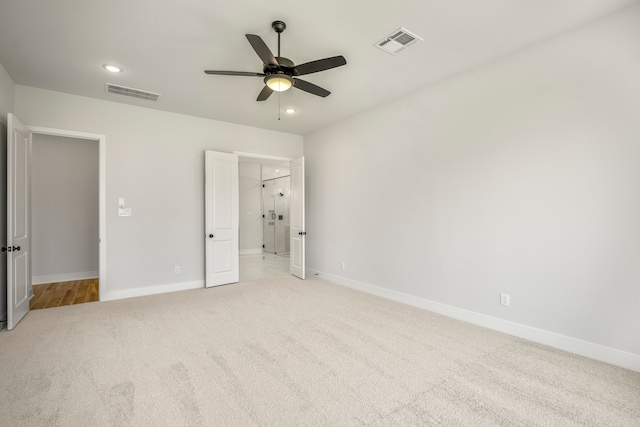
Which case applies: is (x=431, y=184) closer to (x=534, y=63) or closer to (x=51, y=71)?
(x=534, y=63)

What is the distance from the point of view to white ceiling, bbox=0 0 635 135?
2.33 metres

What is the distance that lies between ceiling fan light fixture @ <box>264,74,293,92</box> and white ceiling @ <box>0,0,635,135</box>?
0.41 metres

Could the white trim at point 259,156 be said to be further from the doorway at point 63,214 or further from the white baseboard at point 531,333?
the white baseboard at point 531,333

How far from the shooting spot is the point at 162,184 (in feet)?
15.2

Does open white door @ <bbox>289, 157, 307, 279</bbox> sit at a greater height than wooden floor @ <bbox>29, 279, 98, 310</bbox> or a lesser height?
greater

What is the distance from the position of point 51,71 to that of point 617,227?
580 centimetres

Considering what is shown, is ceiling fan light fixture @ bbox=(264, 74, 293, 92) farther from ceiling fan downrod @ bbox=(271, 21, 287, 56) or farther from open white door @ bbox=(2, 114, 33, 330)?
open white door @ bbox=(2, 114, 33, 330)

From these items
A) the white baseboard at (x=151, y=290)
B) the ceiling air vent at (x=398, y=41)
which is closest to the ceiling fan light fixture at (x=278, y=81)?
the ceiling air vent at (x=398, y=41)

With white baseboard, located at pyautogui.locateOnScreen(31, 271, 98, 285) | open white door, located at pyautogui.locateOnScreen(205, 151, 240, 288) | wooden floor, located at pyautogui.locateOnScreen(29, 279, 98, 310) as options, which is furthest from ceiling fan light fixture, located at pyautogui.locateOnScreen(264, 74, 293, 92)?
white baseboard, located at pyautogui.locateOnScreen(31, 271, 98, 285)

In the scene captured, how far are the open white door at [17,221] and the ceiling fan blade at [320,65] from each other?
3124 millimetres

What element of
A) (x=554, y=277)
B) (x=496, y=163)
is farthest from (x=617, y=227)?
(x=496, y=163)

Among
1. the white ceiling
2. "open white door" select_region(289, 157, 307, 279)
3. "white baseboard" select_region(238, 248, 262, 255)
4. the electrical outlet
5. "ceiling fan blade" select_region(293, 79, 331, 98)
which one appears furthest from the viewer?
"white baseboard" select_region(238, 248, 262, 255)

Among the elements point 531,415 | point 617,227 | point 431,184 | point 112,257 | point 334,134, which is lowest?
point 531,415

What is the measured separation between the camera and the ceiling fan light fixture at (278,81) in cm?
258
